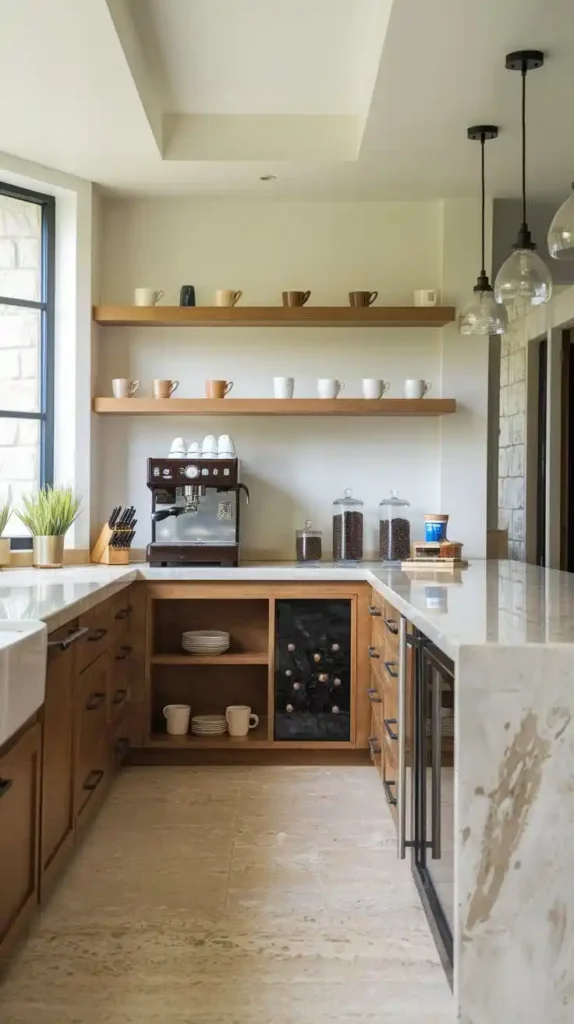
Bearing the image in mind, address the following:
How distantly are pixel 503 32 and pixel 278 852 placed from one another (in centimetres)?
259

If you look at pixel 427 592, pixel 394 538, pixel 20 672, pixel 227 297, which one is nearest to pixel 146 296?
pixel 227 297

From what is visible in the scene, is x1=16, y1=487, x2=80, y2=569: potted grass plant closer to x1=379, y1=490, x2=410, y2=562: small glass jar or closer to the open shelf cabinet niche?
the open shelf cabinet niche

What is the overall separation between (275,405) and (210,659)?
1.16 m

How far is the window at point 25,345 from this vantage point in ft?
13.9

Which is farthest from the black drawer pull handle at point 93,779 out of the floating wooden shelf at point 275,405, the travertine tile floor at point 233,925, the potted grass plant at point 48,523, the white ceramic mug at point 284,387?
the white ceramic mug at point 284,387

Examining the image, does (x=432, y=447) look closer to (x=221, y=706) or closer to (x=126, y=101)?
(x=221, y=706)

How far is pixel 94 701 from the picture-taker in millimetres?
3113

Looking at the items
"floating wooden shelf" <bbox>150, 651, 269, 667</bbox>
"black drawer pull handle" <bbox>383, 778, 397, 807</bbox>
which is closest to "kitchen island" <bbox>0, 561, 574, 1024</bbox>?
"black drawer pull handle" <bbox>383, 778, 397, 807</bbox>

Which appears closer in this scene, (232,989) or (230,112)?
(232,989)

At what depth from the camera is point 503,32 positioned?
285 cm

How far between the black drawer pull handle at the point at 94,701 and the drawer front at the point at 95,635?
4.6 inches

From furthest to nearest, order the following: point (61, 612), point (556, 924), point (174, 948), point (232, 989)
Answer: point (61, 612)
point (174, 948)
point (232, 989)
point (556, 924)

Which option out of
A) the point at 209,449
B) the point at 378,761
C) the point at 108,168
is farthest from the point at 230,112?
the point at 378,761

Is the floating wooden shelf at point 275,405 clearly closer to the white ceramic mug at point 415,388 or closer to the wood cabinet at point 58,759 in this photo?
the white ceramic mug at point 415,388
